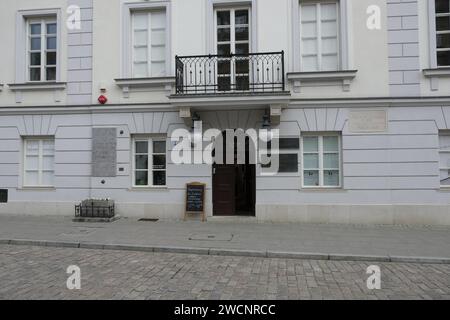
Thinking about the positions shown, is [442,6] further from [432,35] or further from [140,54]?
[140,54]

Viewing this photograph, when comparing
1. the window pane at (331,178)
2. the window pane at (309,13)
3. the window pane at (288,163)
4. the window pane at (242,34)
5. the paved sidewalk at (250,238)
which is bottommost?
the paved sidewalk at (250,238)

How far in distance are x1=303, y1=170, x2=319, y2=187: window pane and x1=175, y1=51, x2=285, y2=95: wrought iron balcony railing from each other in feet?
8.81

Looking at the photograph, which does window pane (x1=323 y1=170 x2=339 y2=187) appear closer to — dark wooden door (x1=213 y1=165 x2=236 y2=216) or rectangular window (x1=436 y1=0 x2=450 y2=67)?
dark wooden door (x1=213 y1=165 x2=236 y2=216)

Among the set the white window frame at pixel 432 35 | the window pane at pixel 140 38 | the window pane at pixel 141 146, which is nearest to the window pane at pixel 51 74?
the window pane at pixel 140 38

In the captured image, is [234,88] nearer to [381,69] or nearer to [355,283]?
[381,69]

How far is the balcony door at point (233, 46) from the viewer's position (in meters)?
10.9

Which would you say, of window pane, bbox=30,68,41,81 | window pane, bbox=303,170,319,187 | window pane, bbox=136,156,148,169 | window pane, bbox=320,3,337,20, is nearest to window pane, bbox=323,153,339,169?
window pane, bbox=303,170,319,187

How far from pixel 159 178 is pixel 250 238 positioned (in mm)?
4225

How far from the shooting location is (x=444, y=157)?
10.5 metres

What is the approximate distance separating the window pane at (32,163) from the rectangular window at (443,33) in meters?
13.1

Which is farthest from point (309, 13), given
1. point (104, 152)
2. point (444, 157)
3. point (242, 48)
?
point (104, 152)

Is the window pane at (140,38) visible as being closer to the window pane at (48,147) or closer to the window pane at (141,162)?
the window pane at (141,162)

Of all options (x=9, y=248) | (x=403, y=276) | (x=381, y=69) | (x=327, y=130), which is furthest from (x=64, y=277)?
(x=381, y=69)

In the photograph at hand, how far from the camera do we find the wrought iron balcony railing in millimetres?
10531
